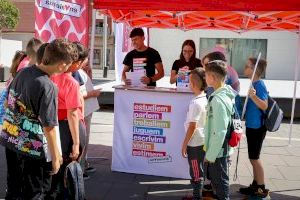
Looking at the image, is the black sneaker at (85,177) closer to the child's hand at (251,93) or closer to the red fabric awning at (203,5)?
the red fabric awning at (203,5)

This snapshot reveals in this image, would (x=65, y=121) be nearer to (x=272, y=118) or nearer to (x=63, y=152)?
(x=63, y=152)

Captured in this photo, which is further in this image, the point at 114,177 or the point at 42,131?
the point at 114,177

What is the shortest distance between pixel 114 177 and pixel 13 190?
2.09m

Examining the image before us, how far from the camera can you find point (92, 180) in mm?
5137

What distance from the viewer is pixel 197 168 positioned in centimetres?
418

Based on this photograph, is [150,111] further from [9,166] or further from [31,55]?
[9,166]

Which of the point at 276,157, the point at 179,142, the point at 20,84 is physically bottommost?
the point at 276,157

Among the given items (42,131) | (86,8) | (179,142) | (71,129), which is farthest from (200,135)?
(86,8)

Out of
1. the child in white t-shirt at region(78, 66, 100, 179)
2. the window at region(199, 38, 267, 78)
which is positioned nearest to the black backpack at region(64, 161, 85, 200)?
the child in white t-shirt at region(78, 66, 100, 179)

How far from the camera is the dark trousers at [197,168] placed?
13.7 ft

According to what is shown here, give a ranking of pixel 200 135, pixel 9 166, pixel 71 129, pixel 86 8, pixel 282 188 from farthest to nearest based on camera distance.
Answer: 1. pixel 86 8
2. pixel 282 188
3. pixel 200 135
4. pixel 71 129
5. pixel 9 166

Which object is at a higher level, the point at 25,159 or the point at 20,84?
the point at 20,84

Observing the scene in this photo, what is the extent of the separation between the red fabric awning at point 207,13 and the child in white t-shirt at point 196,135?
1020 millimetres

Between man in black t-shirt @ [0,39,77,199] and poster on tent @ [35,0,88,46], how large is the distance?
2.50 metres
